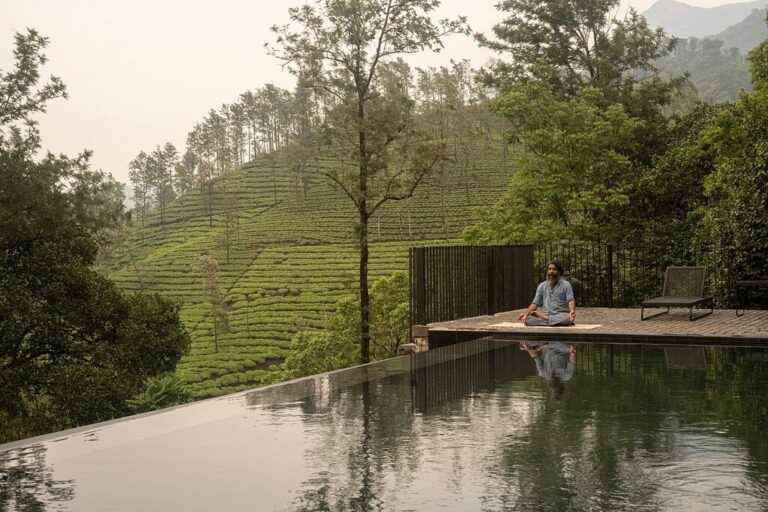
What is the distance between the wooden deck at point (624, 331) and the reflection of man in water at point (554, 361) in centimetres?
46

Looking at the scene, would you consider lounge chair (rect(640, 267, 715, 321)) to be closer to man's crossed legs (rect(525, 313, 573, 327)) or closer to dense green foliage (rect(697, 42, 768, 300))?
man's crossed legs (rect(525, 313, 573, 327))

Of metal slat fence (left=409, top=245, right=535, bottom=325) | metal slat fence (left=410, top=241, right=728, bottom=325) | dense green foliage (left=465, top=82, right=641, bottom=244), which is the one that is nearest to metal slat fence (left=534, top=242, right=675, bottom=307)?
metal slat fence (left=410, top=241, right=728, bottom=325)

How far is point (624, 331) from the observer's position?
42.4ft

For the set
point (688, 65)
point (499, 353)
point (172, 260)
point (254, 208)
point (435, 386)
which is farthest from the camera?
point (688, 65)

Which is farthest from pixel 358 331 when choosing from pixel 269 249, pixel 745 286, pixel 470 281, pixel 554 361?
pixel 269 249

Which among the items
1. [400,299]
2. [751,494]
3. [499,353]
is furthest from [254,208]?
[751,494]

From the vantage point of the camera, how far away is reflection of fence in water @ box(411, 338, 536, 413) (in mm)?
7871

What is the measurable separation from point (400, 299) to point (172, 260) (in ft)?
178

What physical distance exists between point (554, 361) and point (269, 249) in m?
72.4

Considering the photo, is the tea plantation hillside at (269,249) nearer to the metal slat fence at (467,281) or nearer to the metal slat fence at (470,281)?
the metal slat fence at (470,281)

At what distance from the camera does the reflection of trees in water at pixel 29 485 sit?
4195mm

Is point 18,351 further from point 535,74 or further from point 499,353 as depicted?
point 535,74

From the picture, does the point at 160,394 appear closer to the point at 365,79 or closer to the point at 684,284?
the point at 365,79

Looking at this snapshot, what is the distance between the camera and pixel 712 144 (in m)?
25.4
